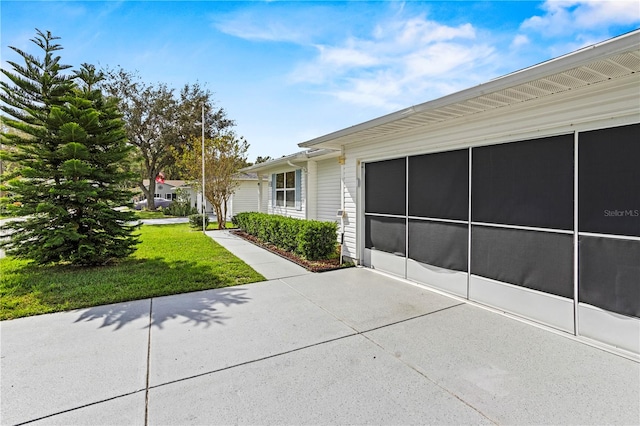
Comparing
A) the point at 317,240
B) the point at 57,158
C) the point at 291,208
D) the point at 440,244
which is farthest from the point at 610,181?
the point at 291,208

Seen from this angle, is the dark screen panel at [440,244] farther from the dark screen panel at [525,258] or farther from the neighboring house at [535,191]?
the dark screen panel at [525,258]

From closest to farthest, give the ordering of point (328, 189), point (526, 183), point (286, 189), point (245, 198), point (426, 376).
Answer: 1. point (426, 376)
2. point (526, 183)
3. point (328, 189)
4. point (286, 189)
5. point (245, 198)

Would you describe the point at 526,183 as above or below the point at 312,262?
above

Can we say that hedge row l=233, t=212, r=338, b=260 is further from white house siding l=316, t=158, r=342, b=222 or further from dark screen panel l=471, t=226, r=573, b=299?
dark screen panel l=471, t=226, r=573, b=299

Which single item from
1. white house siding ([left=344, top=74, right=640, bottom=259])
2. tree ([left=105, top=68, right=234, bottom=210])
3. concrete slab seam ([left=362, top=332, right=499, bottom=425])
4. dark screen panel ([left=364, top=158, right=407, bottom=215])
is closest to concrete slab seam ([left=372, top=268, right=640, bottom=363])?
dark screen panel ([left=364, top=158, right=407, bottom=215])

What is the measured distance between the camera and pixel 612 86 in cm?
318

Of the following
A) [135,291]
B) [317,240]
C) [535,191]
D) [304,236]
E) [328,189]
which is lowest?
[135,291]

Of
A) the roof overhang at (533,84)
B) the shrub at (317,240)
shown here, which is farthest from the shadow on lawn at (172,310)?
the roof overhang at (533,84)

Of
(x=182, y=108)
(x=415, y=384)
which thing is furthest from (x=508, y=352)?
(x=182, y=108)

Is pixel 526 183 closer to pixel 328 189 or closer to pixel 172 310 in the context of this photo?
pixel 172 310

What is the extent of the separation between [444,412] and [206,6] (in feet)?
26.9

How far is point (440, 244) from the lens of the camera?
5223 millimetres

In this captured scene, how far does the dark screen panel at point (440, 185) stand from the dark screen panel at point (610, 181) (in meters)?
1.49

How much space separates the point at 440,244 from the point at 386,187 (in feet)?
5.67
